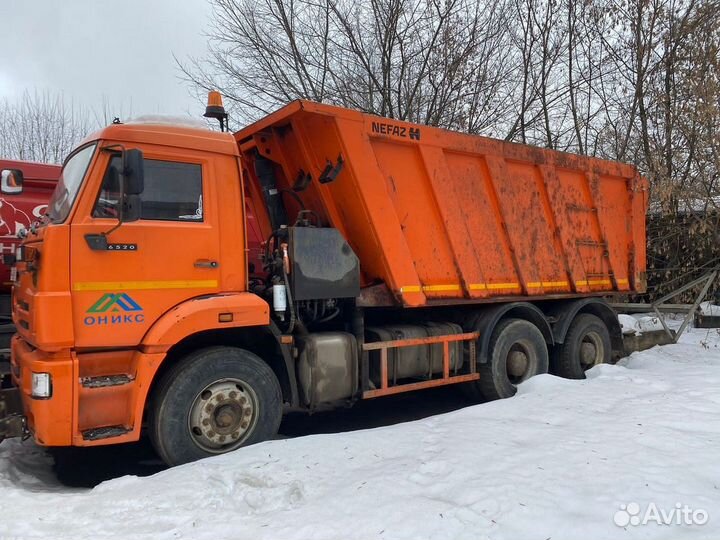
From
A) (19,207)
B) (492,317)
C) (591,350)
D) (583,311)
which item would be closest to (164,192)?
(19,207)

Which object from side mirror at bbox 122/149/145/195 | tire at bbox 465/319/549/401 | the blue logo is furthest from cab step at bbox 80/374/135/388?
tire at bbox 465/319/549/401

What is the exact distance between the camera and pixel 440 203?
568 cm

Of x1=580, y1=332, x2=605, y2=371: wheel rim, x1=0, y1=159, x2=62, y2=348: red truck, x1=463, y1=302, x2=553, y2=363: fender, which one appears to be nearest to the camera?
x1=0, y1=159, x2=62, y2=348: red truck

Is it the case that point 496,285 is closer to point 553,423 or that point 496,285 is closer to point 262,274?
point 553,423

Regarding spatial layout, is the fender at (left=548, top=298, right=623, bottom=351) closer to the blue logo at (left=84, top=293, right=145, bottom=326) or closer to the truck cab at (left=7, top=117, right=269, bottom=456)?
the truck cab at (left=7, top=117, right=269, bottom=456)

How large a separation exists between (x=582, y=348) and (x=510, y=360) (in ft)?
5.05

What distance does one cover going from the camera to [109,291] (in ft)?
12.7

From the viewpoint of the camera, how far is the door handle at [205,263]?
422 cm

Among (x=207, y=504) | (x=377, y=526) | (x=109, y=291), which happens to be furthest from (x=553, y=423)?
(x=109, y=291)

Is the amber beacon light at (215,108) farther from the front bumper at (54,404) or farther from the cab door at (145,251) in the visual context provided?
the front bumper at (54,404)

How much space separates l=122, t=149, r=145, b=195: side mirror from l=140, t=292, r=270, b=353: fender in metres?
0.92

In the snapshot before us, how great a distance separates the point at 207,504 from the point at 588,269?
5746 mm

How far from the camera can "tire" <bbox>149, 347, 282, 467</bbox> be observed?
4.04m

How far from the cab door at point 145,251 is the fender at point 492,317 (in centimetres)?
316
